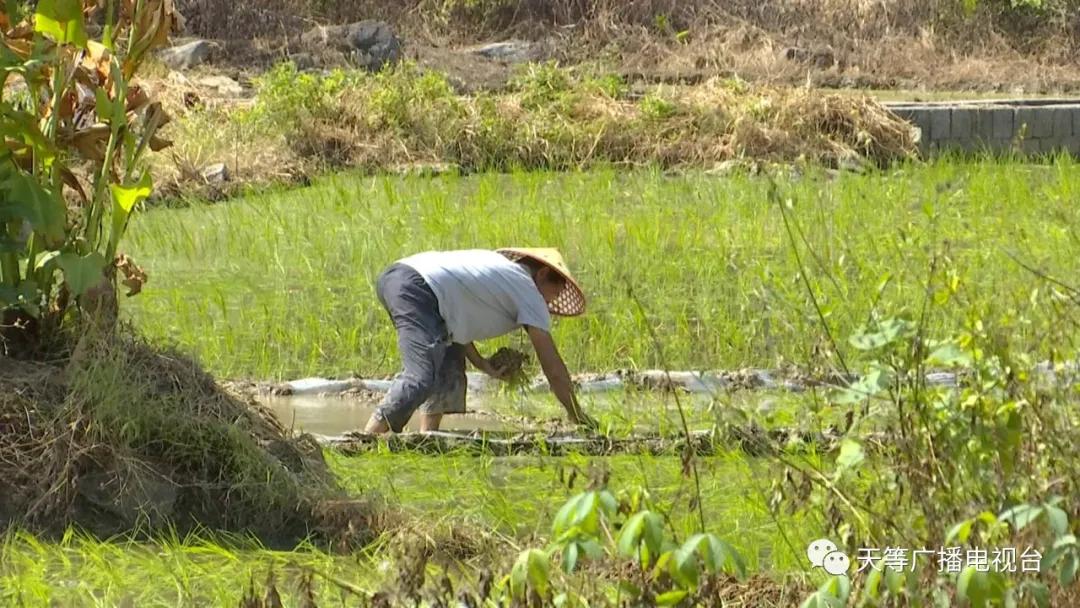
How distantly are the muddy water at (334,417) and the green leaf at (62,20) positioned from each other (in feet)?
6.03

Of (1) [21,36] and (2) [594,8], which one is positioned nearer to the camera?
(1) [21,36]

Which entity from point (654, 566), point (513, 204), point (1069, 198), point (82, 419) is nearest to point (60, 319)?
point (82, 419)

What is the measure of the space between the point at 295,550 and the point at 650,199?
6064mm

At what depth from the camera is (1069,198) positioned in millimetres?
9664

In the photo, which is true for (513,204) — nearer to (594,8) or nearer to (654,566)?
(654,566)

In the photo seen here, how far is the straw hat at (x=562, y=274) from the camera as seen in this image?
6227 millimetres

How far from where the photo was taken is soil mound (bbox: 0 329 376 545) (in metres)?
4.67

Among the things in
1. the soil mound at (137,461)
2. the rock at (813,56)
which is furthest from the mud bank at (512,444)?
the rock at (813,56)

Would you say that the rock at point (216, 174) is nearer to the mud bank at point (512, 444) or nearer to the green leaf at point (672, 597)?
the mud bank at point (512, 444)

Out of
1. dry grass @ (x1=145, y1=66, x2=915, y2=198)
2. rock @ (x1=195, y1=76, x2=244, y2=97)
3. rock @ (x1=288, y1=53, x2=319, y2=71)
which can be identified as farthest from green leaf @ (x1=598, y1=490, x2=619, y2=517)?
rock @ (x1=288, y1=53, x2=319, y2=71)

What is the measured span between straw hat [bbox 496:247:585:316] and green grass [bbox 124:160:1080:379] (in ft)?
2.21

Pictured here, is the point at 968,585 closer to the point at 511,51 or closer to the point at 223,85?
the point at 223,85

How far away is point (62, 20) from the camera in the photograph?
192 inches

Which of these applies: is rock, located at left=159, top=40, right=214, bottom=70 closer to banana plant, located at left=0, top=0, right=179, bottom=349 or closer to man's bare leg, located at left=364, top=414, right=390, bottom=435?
man's bare leg, located at left=364, top=414, right=390, bottom=435
